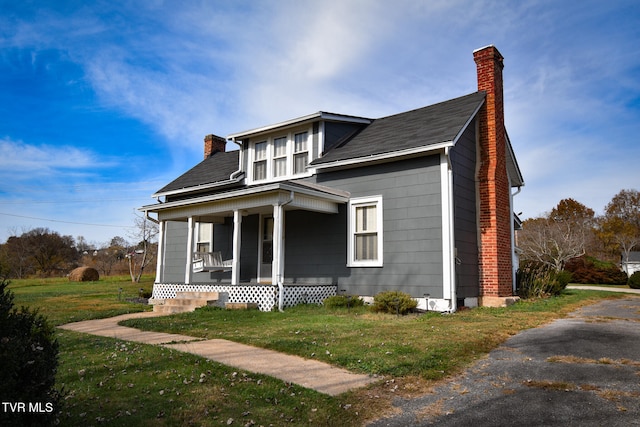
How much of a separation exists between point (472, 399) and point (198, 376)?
3.23 meters

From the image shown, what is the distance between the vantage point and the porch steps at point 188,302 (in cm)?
1304

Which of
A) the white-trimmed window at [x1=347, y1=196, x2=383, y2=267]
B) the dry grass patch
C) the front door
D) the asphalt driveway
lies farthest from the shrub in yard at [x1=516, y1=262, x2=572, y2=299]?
the dry grass patch

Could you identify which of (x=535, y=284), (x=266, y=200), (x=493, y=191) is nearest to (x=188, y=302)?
(x=266, y=200)

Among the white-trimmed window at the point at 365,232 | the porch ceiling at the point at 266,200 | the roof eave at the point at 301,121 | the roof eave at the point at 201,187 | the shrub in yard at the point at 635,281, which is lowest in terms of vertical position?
the shrub in yard at the point at 635,281

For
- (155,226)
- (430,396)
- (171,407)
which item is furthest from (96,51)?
(155,226)

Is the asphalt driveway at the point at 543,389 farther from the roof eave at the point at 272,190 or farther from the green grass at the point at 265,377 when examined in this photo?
the roof eave at the point at 272,190

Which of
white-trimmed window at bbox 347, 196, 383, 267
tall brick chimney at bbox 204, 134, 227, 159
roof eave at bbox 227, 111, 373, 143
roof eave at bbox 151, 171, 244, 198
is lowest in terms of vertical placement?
white-trimmed window at bbox 347, 196, 383, 267

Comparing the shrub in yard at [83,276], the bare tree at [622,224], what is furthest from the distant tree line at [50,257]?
the bare tree at [622,224]

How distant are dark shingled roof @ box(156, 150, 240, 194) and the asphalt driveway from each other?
41.9ft

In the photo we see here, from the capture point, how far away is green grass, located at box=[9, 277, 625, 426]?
4414mm

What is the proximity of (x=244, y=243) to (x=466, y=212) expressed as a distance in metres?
7.86

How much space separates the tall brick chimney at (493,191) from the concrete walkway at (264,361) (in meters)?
7.89

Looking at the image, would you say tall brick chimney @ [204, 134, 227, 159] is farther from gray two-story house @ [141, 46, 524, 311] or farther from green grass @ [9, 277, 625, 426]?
green grass @ [9, 277, 625, 426]

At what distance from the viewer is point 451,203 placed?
1143cm
